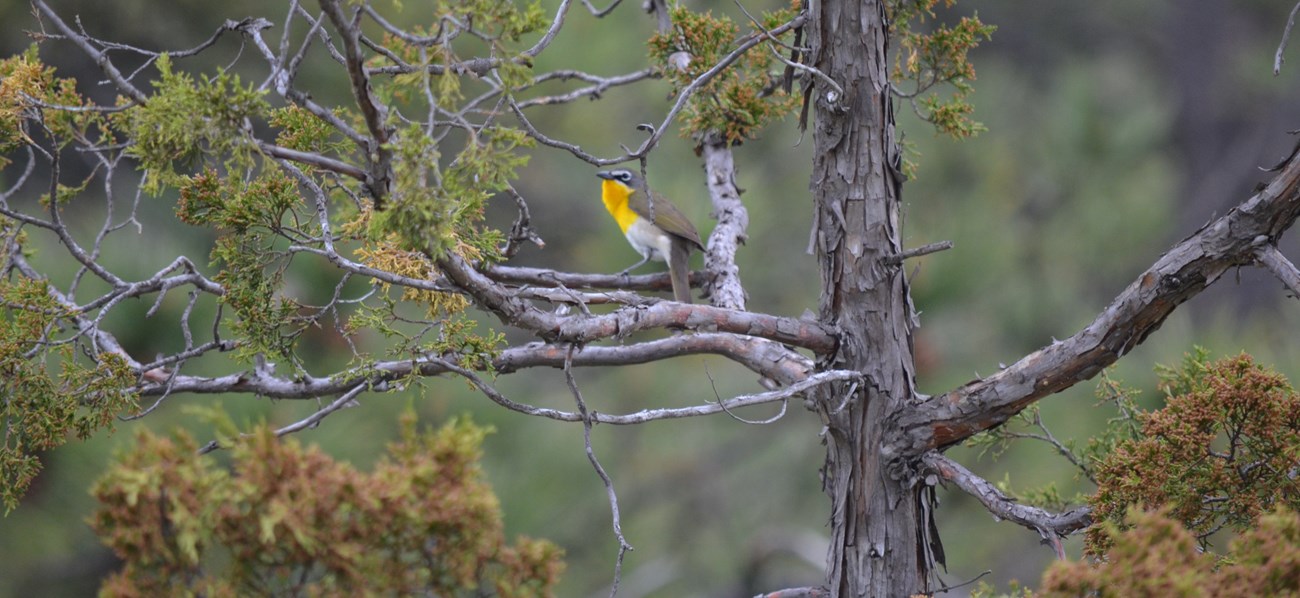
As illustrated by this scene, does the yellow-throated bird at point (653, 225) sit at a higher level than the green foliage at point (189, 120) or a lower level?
higher

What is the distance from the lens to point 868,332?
107 inches

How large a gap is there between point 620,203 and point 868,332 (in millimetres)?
3233

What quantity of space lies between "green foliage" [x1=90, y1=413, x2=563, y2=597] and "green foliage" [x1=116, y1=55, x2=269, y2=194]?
494 millimetres

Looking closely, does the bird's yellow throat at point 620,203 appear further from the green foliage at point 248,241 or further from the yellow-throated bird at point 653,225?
the green foliage at point 248,241

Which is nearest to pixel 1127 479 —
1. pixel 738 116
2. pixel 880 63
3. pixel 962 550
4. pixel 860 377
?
pixel 860 377

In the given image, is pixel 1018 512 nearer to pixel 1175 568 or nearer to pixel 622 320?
pixel 1175 568

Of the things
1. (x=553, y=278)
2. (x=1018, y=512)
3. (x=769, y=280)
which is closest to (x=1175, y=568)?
(x=1018, y=512)

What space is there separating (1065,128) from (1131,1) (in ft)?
13.5

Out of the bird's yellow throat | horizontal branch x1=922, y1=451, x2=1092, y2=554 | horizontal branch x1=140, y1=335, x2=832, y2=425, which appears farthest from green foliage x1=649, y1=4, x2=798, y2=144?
the bird's yellow throat

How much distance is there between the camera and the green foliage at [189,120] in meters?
1.79

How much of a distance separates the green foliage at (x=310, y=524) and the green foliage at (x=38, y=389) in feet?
3.16

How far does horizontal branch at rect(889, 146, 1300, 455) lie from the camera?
2.12 metres

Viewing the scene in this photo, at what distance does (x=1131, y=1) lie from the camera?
13.1m

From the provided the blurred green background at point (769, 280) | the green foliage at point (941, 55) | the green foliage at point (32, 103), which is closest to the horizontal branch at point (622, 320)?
the green foliage at point (941, 55)
